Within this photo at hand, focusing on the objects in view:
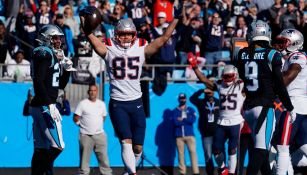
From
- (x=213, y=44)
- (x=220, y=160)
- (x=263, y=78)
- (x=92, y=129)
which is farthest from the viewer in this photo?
(x=213, y=44)

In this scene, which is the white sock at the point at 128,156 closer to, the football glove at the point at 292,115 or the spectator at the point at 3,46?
the football glove at the point at 292,115

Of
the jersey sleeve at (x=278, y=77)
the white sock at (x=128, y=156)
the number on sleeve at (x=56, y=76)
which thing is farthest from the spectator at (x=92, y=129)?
the jersey sleeve at (x=278, y=77)

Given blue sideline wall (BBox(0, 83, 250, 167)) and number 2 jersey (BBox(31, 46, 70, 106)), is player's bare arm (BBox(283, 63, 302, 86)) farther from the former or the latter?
blue sideline wall (BBox(0, 83, 250, 167))

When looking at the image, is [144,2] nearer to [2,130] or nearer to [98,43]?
[2,130]

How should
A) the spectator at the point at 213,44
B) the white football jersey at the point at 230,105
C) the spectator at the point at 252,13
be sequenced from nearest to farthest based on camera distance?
1. the white football jersey at the point at 230,105
2. the spectator at the point at 213,44
3. the spectator at the point at 252,13

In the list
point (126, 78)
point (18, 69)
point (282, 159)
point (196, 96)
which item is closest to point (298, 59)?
point (282, 159)

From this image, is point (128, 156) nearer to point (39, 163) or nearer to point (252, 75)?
point (39, 163)

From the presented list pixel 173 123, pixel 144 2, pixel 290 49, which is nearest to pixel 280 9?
pixel 144 2

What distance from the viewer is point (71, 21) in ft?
64.6

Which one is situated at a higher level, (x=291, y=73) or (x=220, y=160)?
(x=291, y=73)

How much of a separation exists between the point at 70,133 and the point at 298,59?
23.6ft

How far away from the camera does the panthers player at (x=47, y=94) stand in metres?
11.5

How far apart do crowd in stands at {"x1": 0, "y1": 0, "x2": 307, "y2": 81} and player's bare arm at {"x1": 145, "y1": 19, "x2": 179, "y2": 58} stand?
6668 millimetres

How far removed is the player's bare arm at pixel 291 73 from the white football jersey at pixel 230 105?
13.3 feet
